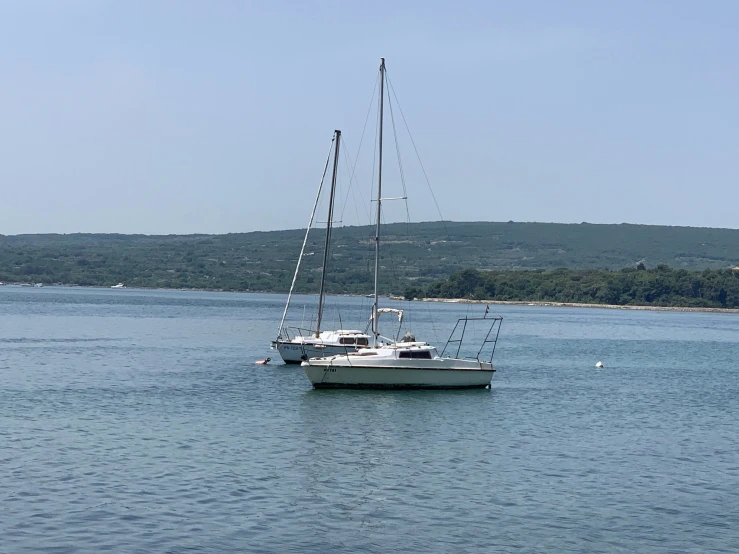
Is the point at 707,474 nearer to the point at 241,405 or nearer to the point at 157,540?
the point at 157,540

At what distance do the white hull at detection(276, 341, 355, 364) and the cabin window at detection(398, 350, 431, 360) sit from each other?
808 centimetres

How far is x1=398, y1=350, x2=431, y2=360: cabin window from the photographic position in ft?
139

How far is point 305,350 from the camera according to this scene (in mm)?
53750

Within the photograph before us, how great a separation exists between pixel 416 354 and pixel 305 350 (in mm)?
12478

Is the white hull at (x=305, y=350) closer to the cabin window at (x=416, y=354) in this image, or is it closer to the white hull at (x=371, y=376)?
the white hull at (x=371, y=376)

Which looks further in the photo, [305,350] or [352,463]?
[305,350]

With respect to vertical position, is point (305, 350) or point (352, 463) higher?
point (305, 350)

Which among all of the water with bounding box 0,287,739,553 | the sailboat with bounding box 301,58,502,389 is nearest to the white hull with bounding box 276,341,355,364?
the water with bounding box 0,287,739,553

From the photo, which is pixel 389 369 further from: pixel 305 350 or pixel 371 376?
pixel 305 350

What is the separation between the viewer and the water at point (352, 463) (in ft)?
65.3

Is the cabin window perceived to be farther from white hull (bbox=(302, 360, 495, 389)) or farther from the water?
the water

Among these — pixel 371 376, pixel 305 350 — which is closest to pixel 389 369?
pixel 371 376

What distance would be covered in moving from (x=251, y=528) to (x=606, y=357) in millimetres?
56406

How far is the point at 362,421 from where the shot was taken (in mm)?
34938
